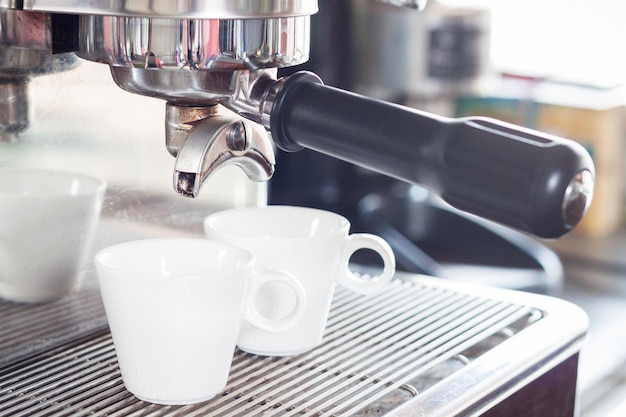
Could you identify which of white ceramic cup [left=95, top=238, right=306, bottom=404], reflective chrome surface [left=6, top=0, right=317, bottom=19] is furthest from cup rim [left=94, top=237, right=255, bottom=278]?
reflective chrome surface [left=6, top=0, right=317, bottom=19]

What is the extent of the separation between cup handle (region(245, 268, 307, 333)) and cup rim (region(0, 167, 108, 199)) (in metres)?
0.11

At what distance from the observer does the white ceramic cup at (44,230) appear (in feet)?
1.59

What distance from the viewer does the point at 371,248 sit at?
52cm

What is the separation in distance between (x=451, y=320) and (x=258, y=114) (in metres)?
0.20

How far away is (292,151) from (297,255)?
0.19 ft

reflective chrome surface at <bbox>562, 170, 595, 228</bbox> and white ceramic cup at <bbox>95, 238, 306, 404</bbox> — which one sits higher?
reflective chrome surface at <bbox>562, 170, 595, 228</bbox>

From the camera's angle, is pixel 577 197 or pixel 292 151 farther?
pixel 292 151

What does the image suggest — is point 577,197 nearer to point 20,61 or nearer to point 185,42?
point 185,42

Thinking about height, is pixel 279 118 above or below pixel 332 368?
above

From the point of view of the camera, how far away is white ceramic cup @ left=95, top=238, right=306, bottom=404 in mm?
430

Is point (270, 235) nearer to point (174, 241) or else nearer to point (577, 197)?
point (174, 241)

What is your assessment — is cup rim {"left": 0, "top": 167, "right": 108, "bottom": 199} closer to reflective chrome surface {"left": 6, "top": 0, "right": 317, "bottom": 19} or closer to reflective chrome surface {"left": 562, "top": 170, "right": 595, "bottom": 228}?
reflective chrome surface {"left": 6, "top": 0, "right": 317, "bottom": 19}

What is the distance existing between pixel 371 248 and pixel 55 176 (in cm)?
17

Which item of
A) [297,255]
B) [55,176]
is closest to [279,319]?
[297,255]
